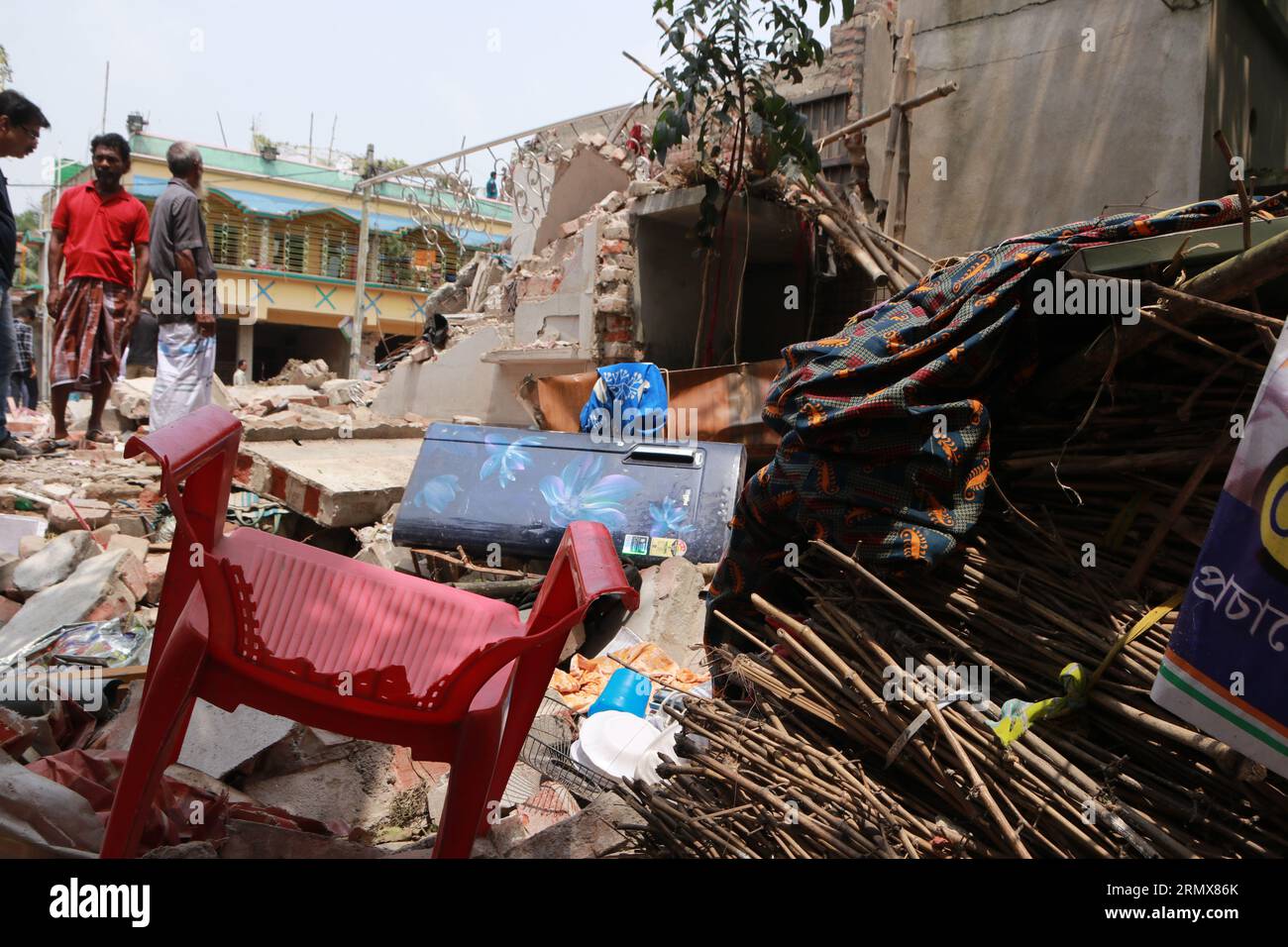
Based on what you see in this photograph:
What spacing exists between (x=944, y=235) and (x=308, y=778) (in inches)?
228

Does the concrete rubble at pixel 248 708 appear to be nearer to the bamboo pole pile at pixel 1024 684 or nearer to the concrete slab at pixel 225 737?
the concrete slab at pixel 225 737

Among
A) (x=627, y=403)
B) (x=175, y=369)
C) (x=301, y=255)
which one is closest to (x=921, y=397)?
(x=627, y=403)

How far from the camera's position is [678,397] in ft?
21.3

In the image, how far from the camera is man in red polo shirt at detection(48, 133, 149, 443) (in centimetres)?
587

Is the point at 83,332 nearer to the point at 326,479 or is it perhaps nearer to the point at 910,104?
the point at 326,479

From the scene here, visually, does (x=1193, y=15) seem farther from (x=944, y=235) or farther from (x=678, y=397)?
(x=678, y=397)

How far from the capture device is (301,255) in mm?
24844

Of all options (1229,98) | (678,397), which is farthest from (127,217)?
(1229,98)

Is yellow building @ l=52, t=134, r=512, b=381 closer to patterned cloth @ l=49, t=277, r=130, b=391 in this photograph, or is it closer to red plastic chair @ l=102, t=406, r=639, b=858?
patterned cloth @ l=49, t=277, r=130, b=391

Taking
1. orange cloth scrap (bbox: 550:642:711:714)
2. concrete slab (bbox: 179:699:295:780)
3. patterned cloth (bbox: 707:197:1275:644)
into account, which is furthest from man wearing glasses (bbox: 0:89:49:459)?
patterned cloth (bbox: 707:197:1275:644)

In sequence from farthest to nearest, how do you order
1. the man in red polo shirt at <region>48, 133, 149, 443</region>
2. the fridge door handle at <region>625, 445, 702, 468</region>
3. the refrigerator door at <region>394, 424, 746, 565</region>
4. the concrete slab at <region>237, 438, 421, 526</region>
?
the man in red polo shirt at <region>48, 133, 149, 443</region>
the concrete slab at <region>237, 438, 421, 526</region>
the fridge door handle at <region>625, 445, 702, 468</region>
the refrigerator door at <region>394, 424, 746, 565</region>

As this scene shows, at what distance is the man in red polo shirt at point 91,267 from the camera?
5871mm

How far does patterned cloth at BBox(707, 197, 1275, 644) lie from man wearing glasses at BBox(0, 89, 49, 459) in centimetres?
451
